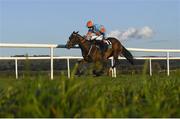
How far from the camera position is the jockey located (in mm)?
16844

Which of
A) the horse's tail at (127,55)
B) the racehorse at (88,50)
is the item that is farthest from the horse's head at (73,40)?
the horse's tail at (127,55)

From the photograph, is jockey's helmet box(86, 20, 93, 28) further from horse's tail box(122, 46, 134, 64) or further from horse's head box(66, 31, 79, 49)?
horse's tail box(122, 46, 134, 64)

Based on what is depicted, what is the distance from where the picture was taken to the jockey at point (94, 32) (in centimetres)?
1684

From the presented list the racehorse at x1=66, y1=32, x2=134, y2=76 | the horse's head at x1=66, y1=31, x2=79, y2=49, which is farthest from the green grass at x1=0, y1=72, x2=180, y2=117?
the racehorse at x1=66, y1=32, x2=134, y2=76

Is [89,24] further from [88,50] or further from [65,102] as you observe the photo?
[65,102]

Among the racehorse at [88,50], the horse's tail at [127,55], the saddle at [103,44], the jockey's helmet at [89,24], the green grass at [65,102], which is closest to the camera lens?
the green grass at [65,102]

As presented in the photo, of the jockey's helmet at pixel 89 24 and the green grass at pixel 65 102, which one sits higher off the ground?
the jockey's helmet at pixel 89 24

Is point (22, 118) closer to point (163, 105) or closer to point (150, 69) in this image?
point (163, 105)

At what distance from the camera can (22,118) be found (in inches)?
169

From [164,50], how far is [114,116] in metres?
15.0

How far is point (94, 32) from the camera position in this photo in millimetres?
16969

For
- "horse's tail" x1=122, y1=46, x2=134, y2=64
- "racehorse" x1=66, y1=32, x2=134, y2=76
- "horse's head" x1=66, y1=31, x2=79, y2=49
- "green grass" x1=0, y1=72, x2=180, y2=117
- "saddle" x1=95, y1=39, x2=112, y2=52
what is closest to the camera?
"green grass" x1=0, y1=72, x2=180, y2=117

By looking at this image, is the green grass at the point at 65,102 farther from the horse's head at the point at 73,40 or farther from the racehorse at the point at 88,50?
the racehorse at the point at 88,50

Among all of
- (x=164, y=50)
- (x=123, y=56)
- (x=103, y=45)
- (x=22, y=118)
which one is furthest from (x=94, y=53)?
(x=22, y=118)
